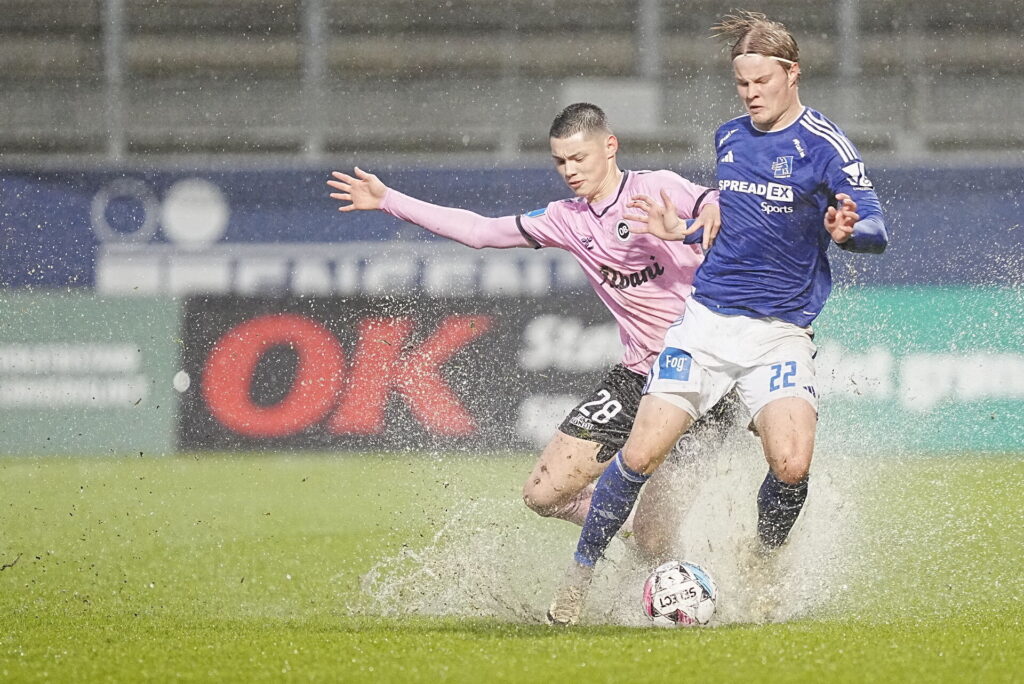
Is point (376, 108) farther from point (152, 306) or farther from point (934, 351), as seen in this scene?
point (934, 351)

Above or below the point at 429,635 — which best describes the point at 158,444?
below

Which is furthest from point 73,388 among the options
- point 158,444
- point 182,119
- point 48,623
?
point 48,623

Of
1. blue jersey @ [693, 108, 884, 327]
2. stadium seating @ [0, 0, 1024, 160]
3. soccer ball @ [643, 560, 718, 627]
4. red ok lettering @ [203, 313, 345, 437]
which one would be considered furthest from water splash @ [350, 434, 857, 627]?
stadium seating @ [0, 0, 1024, 160]

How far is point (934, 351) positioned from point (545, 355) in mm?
3327

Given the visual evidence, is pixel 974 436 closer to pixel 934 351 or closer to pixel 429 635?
pixel 934 351

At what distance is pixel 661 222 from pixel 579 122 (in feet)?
2.04

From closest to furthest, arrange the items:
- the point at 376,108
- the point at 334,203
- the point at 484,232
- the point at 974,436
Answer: the point at 484,232 < the point at 974,436 < the point at 334,203 < the point at 376,108

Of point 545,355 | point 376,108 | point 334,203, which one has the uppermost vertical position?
point 376,108

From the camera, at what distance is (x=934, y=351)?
38.4 ft

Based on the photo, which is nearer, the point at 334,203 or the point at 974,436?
the point at 974,436

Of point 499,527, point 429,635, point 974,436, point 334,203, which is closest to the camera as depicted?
point 429,635

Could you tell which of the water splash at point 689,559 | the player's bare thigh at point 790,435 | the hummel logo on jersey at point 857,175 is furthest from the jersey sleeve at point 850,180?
the water splash at point 689,559

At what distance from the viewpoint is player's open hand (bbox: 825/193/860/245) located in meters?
4.67

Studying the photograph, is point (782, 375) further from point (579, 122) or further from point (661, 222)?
point (579, 122)
